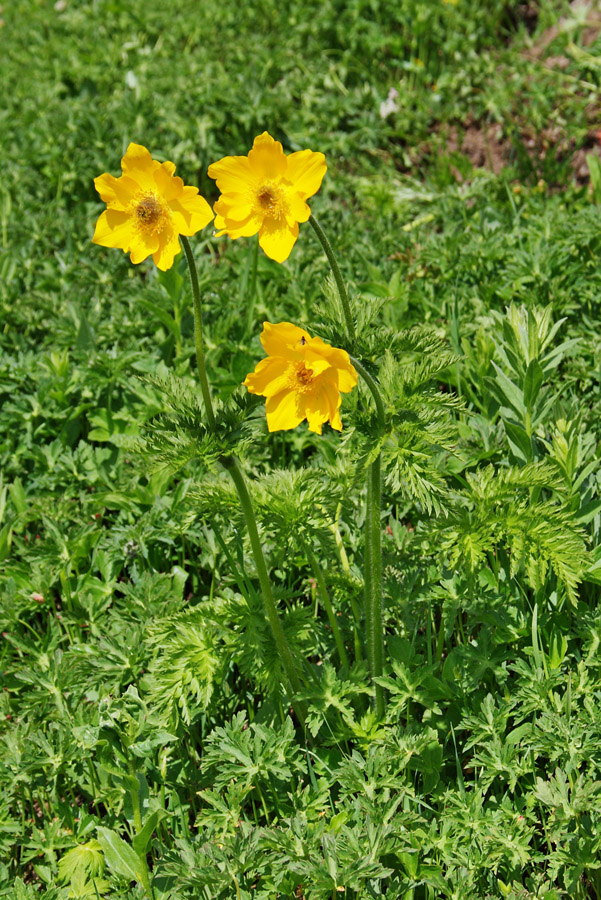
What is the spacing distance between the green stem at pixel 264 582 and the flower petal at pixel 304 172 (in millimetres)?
636

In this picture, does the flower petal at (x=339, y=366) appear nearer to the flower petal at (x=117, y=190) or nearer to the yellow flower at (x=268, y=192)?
the yellow flower at (x=268, y=192)

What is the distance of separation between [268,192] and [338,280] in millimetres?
256

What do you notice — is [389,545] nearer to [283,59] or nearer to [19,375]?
[19,375]

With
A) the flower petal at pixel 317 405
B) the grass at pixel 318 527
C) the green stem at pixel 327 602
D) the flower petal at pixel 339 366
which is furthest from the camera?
the green stem at pixel 327 602

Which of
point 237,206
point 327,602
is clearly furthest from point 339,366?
point 327,602

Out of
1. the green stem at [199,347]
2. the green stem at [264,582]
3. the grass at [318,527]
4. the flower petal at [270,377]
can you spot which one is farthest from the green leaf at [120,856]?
the flower petal at [270,377]

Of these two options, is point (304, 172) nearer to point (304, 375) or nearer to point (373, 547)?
point (304, 375)

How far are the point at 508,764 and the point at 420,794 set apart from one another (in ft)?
0.89

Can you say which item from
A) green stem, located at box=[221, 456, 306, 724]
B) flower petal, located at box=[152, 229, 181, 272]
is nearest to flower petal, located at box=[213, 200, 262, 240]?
flower petal, located at box=[152, 229, 181, 272]

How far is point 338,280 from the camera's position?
6.26 feet

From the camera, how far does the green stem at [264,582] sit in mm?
2031

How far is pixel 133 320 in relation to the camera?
375 cm

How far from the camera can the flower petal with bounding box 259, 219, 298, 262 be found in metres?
1.94

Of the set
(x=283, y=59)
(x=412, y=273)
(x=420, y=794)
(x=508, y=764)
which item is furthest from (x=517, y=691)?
(x=283, y=59)
